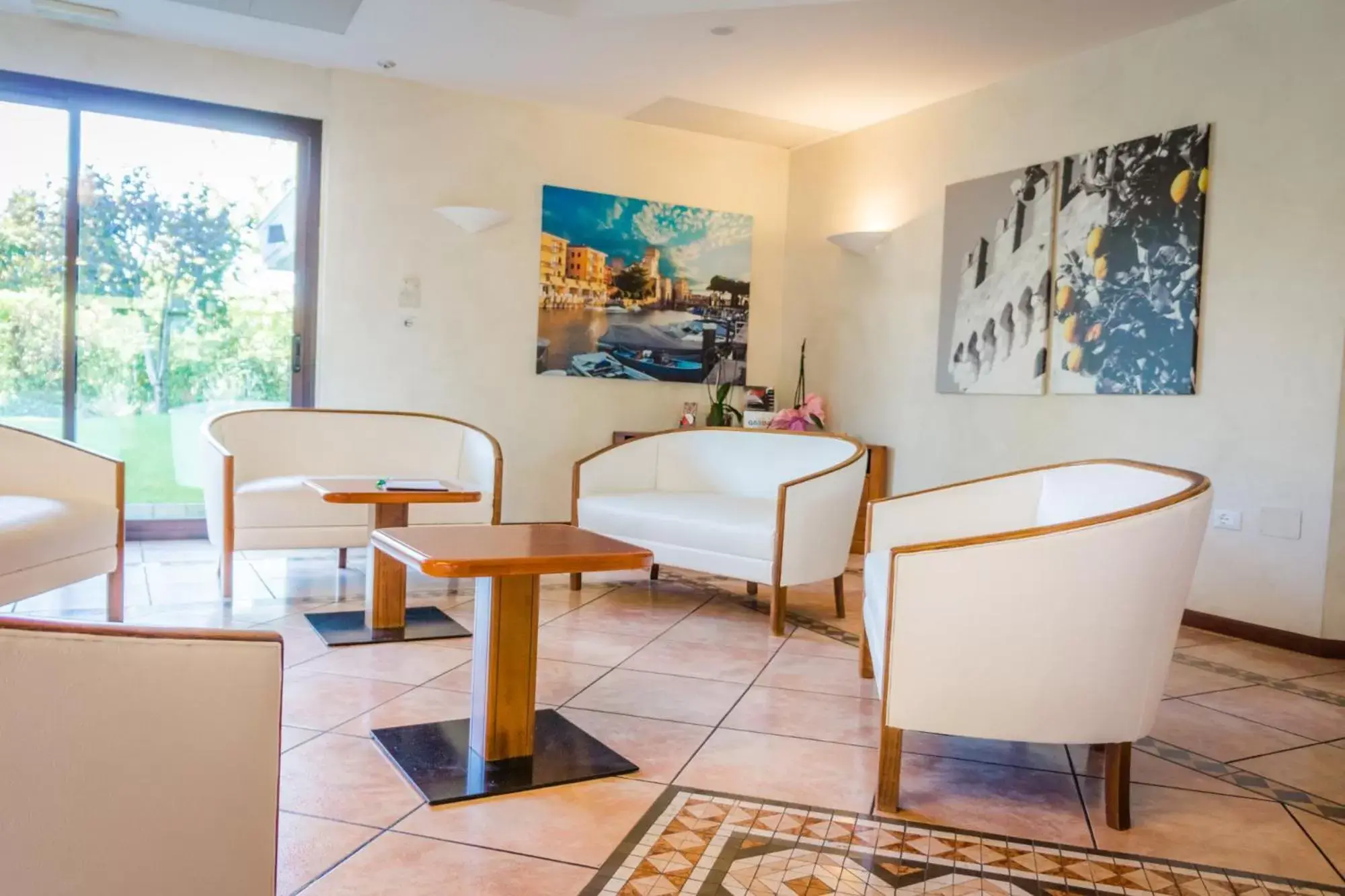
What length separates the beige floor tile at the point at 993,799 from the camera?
→ 7.11 feet

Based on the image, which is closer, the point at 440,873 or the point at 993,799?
the point at 440,873

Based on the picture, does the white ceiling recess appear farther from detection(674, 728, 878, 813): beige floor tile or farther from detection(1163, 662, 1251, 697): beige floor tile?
detection(1163, 662, 1251, 697): beige floor tile

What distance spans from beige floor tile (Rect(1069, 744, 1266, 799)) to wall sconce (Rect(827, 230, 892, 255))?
403 cm

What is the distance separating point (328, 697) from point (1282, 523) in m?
3.69

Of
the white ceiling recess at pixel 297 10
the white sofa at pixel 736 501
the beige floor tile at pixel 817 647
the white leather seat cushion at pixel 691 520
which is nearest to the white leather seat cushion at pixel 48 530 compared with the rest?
the white sofa at pixel 736 501

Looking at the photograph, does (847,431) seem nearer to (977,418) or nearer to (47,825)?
(977,418)

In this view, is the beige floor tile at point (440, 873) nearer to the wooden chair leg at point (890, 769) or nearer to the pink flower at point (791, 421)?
the wooden chair leg at point (890, 769)

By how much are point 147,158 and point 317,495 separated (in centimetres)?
257

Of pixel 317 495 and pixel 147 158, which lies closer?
pixel 317 495

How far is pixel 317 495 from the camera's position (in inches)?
165

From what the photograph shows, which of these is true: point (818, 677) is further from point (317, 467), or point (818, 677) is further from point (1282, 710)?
point (317, 467)

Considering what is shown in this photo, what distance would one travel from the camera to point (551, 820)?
2109mm

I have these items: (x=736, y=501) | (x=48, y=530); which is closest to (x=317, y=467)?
(x=48, y=530)

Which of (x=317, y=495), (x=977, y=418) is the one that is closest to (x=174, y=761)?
(x=317, y=495)
